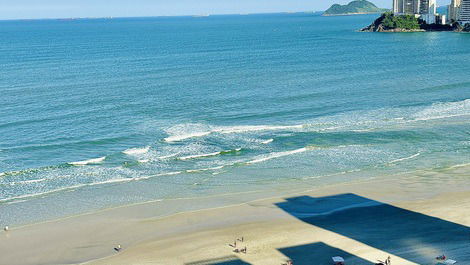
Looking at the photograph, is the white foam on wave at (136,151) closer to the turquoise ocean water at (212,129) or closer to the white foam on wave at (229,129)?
the turquoise ocean water at (212,129)

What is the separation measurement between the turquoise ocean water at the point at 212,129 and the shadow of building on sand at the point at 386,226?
4605 millimetres

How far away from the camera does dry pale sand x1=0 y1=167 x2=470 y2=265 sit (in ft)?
105

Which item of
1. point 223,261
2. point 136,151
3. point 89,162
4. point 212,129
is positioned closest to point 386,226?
point 223,261

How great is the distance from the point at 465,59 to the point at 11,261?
321 ft

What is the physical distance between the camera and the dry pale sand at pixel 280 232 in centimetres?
3191

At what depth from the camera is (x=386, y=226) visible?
35469 mm

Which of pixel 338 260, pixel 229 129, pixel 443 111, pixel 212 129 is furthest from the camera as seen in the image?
pixel 443 111

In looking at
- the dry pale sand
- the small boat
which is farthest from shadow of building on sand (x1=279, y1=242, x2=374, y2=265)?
the small boat

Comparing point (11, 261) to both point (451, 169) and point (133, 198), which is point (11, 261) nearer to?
point (133, 198)

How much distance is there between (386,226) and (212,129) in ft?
87.1

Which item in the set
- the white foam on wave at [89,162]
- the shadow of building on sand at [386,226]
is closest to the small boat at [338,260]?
the shadow of building on sand at [386,226]

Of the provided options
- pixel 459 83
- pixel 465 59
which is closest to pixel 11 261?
pixel 459 83

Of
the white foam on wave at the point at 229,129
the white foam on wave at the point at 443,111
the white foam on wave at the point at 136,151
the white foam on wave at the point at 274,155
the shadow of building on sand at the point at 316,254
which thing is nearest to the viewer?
the shadow of building on sand at the point at 316,254

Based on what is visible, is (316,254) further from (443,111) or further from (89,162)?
(443,111)
